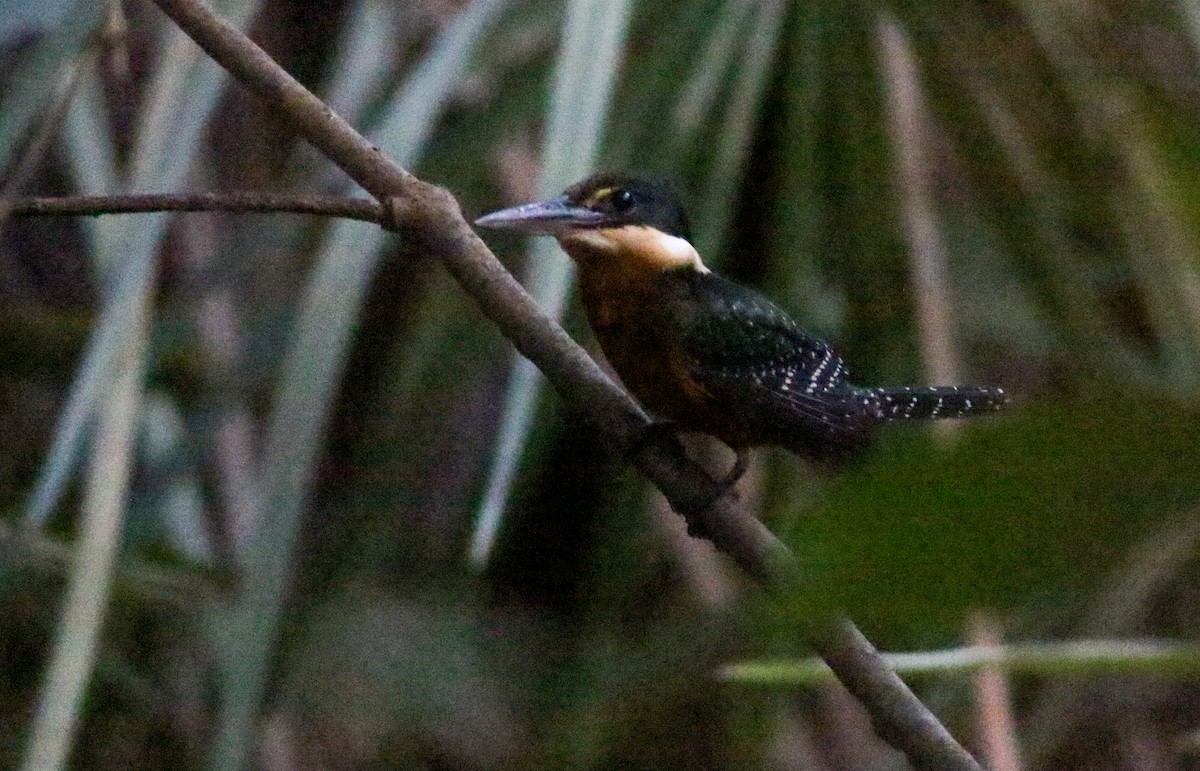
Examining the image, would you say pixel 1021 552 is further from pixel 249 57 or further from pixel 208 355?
pixel 208 355

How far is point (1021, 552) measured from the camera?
19 cm

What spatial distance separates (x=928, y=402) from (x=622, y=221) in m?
0.27

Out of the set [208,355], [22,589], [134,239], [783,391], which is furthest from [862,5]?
[22,589]

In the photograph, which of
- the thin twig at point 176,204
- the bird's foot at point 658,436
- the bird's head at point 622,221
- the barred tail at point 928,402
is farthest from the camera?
the bird's head at point 622,221

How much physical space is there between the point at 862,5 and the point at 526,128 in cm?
48

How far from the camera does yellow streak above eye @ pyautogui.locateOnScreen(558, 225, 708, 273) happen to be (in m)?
1.11

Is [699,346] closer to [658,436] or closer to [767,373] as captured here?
[767,373]

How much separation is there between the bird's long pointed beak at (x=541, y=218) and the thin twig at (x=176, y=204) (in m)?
0.35

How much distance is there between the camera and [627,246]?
3.68 ft

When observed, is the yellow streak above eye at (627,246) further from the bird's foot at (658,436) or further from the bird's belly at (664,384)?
the bird's foot at (658,436)

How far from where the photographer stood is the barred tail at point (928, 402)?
3.22 ft

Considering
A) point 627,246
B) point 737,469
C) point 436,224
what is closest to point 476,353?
point 627,246

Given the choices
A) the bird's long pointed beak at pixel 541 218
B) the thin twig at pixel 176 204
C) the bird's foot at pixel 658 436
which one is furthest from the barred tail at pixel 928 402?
the thin twig at pixel 176 204

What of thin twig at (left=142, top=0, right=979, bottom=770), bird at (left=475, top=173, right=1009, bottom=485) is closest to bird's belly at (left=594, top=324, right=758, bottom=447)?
bird at (left=475, top=173, right=1009, bottom=485)
